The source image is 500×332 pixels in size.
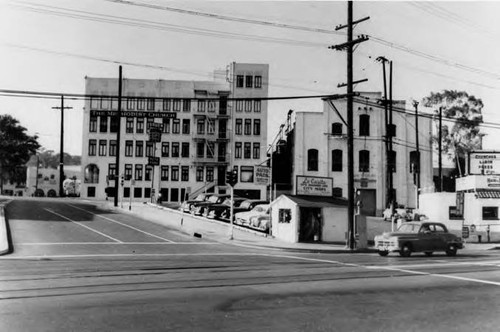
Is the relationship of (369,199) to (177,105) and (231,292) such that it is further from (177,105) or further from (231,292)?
(231,292)

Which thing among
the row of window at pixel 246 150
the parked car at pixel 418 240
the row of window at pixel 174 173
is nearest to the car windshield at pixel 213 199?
the parked car at pixel 418 240

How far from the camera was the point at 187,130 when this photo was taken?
70438 mm

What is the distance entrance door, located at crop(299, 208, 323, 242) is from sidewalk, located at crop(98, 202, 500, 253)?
136 cm

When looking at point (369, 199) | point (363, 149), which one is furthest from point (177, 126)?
point (369, 199)

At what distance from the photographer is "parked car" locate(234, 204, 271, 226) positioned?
114 ft

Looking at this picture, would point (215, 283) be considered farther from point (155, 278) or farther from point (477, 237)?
point (477, 237)

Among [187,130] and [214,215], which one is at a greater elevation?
[187,130]

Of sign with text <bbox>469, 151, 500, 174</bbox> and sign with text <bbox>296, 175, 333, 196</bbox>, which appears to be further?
sign with text <bbox>469, 151, 500, 174</bbox>

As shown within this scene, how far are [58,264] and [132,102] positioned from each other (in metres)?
55.2

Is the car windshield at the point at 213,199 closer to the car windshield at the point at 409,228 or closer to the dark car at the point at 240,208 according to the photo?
the dark car at the point at 240,208

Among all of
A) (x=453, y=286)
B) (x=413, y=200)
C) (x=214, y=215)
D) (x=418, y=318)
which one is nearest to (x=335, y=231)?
(x=214, y=215)

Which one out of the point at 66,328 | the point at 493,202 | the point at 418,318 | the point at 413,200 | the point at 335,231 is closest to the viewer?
the point at 66,328

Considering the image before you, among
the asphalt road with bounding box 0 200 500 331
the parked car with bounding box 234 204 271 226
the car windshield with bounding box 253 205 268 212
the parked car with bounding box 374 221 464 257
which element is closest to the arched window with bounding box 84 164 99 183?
the parked car with bounding box 234 204 271 226

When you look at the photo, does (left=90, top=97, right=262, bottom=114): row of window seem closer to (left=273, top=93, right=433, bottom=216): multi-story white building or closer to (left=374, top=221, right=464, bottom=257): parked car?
(left=273, top=93, right=433, bottom=216): multi-story white building
